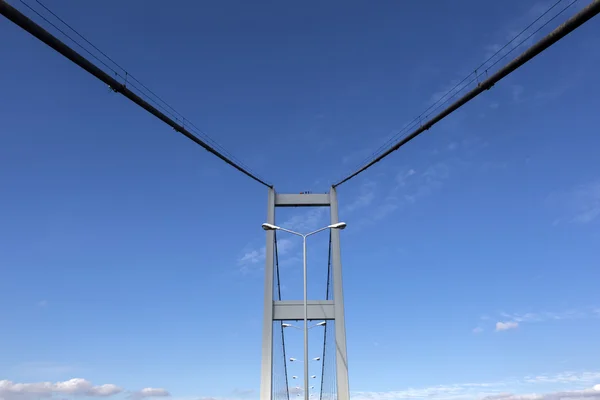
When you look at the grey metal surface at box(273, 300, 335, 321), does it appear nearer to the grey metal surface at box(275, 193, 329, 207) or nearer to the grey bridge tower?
the grey bridge tower

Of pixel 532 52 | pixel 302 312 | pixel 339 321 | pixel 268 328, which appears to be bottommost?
pixel 268 328

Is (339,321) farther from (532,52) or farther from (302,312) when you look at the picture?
(532,52)

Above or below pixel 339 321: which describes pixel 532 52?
above

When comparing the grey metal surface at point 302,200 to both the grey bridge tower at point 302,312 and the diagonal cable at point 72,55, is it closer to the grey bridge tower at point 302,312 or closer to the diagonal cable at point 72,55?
the grey bridge tower at point 302,312

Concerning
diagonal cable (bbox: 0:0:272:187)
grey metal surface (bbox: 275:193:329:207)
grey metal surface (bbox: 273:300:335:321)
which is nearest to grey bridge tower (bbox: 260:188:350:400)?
grey metal surface (bbox: 273:300:335:321)

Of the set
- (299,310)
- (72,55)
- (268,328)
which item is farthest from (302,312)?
(72,55)

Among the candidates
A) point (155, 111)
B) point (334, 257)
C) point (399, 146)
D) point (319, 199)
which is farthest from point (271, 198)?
point (155, 111)

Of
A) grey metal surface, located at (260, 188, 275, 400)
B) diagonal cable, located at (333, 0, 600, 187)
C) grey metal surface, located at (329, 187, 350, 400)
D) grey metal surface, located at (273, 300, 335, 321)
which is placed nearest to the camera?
diagonal cable, located at (333, 0, 600, 187)
